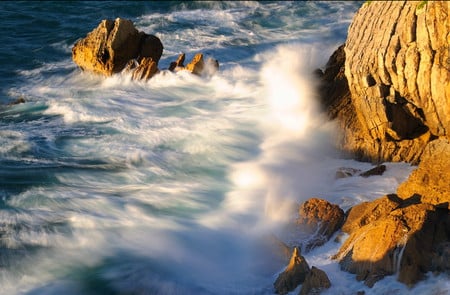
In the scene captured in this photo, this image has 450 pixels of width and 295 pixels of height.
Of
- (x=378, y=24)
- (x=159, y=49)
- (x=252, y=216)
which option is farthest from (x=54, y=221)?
(x=159, y=49)

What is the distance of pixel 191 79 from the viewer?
2097 centimetres

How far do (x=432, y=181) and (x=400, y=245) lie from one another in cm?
194

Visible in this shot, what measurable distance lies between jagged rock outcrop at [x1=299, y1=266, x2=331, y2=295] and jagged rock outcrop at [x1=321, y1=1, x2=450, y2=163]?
4554 millimetres

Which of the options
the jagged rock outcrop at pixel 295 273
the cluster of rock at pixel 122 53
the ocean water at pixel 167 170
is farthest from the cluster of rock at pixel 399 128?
the cluster of rock at pixel 122 53

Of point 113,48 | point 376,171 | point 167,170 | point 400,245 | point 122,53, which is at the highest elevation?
point 113,48

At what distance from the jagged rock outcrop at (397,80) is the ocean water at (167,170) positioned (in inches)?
24.3

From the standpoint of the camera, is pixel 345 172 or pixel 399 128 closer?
pixel 399 128

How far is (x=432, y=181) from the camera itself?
1098cm

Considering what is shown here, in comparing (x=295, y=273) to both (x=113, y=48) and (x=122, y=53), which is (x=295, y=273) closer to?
(x=113, y=48)

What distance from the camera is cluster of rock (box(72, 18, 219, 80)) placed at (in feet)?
68.0

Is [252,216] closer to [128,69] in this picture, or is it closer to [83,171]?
[83,171]

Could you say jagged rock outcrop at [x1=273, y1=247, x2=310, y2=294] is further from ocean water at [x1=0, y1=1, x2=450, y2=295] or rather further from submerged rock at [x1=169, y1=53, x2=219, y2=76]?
submerged rock at [x1=169, y1=53, x2=219, y2=76]

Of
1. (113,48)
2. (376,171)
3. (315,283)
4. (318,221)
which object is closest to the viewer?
(315,283)

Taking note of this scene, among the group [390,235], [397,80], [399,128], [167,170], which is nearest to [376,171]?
[399,128]
